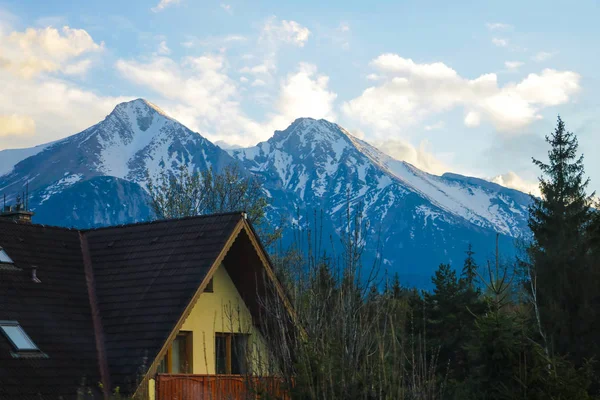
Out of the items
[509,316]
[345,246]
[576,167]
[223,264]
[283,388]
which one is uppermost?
[576,167]

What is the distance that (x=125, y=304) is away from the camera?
73.6 ft

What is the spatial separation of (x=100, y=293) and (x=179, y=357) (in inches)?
101

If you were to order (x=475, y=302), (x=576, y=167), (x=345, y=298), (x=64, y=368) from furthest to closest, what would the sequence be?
(x=576, y=167), (x=475, y=302), (x=64, y=368), (x=345, y=298)

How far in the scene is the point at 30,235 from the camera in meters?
23.5

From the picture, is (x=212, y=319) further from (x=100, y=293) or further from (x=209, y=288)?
(x=100, y=293)

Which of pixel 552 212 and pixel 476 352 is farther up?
pixel 552 212

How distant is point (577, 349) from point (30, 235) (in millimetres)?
21881

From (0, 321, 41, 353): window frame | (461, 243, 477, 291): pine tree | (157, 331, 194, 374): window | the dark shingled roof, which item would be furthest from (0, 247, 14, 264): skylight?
(461, 243, 477, 291): pine tree

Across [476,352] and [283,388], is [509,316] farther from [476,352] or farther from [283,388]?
[283,388]

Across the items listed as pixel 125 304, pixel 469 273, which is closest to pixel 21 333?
pixel 125 304

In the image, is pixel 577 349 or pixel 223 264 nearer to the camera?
pixel 223 264

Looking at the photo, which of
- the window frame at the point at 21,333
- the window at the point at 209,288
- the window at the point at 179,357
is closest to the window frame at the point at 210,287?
the window at the point at 209,288

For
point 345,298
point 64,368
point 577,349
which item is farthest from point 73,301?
point 577,349

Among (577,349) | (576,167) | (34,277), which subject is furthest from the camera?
(576,167)
